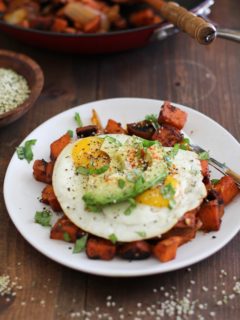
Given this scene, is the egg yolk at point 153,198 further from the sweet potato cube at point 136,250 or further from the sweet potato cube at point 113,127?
the sweet potato cube at point 113,127

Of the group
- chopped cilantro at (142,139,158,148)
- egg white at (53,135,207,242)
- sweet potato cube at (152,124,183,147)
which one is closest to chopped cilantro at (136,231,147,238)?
egg white at (53,135,207,242)

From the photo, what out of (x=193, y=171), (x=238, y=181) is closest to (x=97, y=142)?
(x=193, y=171)

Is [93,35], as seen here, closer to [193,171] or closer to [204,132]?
[204,132]

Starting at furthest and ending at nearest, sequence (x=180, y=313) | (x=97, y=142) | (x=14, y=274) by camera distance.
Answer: (x=97, y=142) → (x=14, y=274) → (x=180, y=313)

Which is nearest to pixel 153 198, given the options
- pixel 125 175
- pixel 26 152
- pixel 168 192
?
pixel 168 192

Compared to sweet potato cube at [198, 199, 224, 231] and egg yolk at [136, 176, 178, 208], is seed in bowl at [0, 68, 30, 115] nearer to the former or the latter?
egg yolk at [136, 176, 178, 208]

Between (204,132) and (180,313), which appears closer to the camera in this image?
(180,313)
